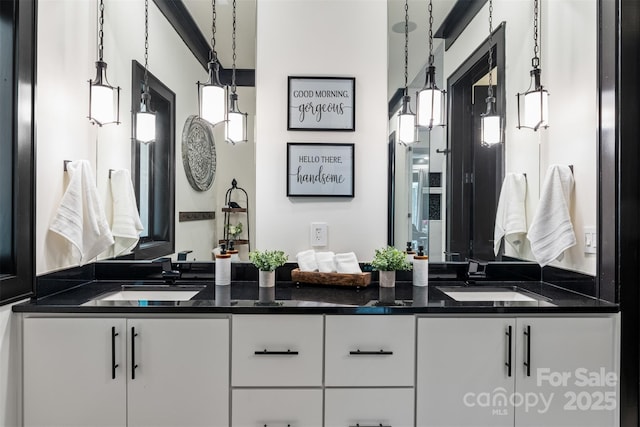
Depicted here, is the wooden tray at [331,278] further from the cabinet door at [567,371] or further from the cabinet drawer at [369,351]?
the cabinet door at [567,371]

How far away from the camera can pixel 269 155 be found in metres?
1.95

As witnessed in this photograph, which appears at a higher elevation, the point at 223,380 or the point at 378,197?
the point at 378,197

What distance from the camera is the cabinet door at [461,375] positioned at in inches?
55.8

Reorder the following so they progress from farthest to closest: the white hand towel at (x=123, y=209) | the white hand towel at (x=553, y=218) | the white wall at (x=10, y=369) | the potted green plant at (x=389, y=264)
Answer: the white hand towel at (x=123, y=209) < the potted green plant at (x=389, y=264) < the white hand towel at (x=553, y=218) < the white wall at (x=10, y=369)

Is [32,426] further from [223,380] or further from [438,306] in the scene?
[438,306]

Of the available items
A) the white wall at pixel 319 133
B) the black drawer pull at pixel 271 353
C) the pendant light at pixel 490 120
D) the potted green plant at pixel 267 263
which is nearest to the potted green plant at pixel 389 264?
the white wall at pixel 319 133

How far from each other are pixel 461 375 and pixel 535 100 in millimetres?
1429

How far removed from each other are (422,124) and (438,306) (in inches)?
39.7

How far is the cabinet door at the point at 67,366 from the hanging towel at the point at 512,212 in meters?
1.95

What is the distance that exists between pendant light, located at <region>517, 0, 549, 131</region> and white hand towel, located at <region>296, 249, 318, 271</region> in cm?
136

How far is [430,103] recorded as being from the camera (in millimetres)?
1876

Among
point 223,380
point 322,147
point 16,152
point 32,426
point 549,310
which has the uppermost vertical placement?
point 322,147

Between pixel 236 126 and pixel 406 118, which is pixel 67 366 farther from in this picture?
pixel 406 118

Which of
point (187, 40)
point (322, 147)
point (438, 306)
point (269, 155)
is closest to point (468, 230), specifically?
point (438, 306)
